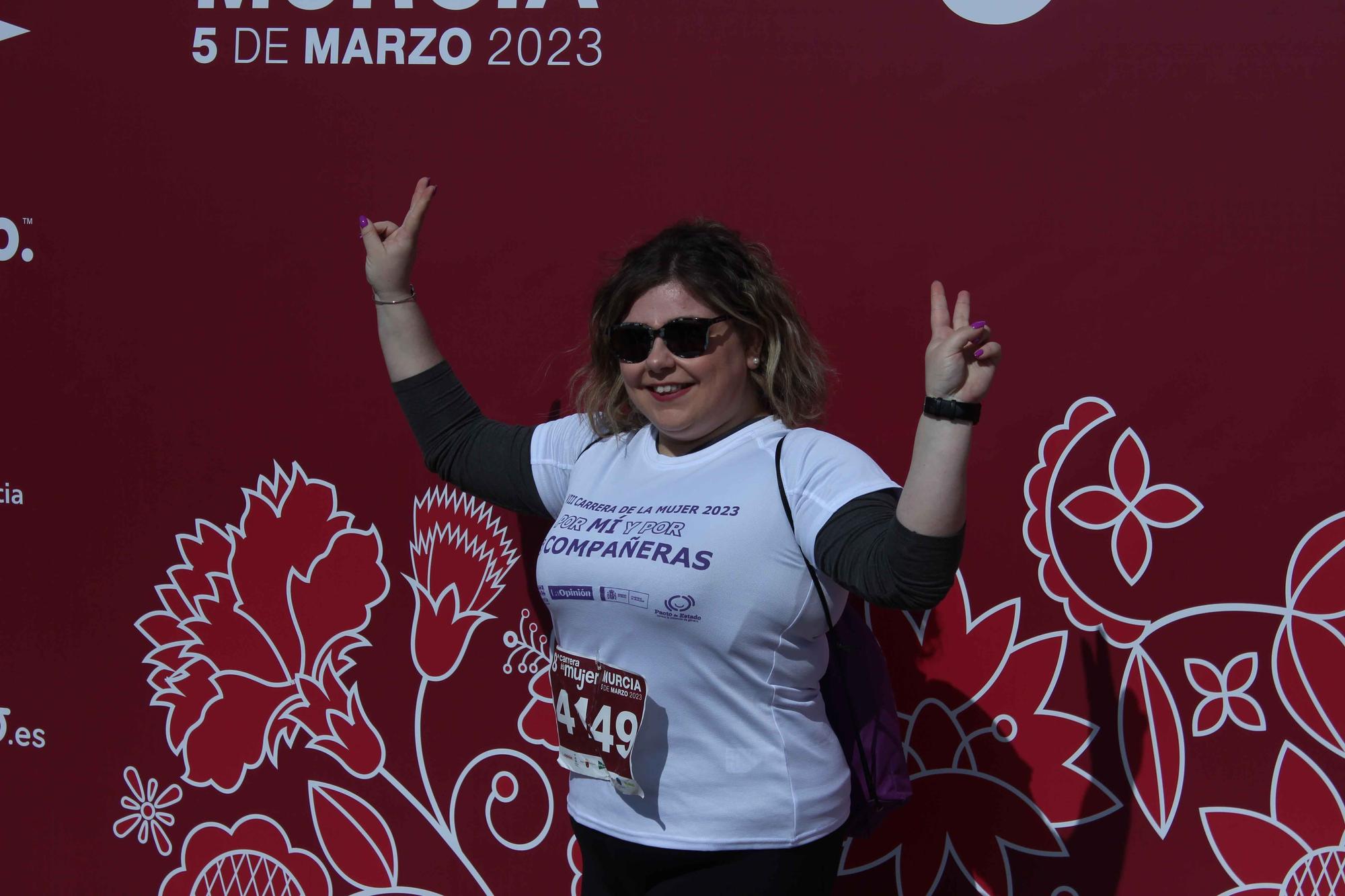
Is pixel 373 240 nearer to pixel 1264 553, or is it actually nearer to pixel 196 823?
pixel 196 823

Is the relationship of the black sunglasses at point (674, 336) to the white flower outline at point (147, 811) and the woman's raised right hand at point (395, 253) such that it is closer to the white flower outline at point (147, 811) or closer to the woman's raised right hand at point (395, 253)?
the woman's raised right hand at point (395, 253)

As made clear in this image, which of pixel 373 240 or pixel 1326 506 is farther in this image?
pixel 1326 506

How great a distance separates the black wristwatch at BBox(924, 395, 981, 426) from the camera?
4.69ft

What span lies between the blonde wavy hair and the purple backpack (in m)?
0.39

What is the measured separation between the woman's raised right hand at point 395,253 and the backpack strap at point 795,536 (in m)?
0.77

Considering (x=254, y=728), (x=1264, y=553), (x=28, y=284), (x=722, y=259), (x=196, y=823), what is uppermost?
(x=28, y=284)

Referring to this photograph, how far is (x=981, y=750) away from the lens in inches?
90.5

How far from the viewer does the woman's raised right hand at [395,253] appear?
1972 mm

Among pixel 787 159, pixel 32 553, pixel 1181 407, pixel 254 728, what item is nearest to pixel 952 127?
pixel 787 159

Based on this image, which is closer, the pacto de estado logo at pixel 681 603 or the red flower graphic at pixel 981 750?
the pacto de estado logo at pixel 681 603

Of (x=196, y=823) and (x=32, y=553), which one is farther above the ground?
(x=32, y=553)

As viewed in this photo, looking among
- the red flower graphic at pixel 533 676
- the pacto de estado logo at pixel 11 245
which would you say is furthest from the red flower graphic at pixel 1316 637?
the pacto de estado logo at pixel 11 245

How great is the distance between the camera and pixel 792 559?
1605 mm

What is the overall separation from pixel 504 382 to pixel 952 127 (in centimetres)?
106
